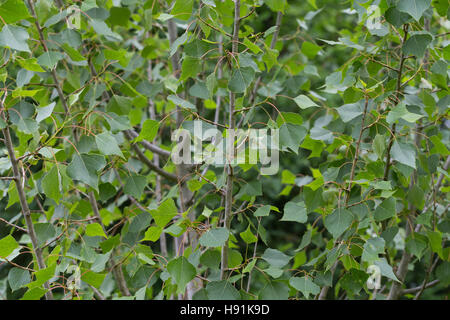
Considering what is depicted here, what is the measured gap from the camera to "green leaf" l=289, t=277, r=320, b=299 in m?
1.26

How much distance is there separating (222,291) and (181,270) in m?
0.12

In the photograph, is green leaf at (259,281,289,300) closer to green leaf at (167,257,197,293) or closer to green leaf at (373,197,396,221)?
green leaf at (167,257,197,293)

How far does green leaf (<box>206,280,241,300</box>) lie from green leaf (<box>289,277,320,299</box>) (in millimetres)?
139

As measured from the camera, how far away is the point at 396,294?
1712 mm

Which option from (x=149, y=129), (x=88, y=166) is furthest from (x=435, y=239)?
(x=88, y=166)

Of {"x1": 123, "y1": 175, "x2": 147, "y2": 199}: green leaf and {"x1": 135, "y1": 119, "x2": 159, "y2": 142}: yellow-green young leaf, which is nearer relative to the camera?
{"x1": 135, "y1": 119, "x2": 159, "y2": 142}: yellow-green young leaf

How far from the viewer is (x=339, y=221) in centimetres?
126

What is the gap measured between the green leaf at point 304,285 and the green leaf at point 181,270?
0.25 m

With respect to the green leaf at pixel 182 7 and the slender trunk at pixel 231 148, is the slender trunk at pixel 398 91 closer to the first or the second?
the slender trunk at pixel 231 148

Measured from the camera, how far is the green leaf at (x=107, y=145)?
1.28 m

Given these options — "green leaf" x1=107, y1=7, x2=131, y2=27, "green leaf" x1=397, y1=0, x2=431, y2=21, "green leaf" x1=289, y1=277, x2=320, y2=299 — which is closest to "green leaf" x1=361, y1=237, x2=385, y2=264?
"green leaf" x1=289, y1=277, x2=320, y2=299

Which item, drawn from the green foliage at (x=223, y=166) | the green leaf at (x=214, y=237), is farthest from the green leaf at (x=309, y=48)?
the green leaf at (x=214, y=237)

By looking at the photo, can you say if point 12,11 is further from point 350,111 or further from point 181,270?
point 350,111

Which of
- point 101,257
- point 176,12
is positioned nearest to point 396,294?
point 101,257
